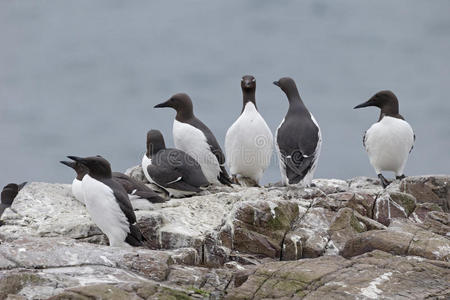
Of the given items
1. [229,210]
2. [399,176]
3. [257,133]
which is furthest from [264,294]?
[399,176]

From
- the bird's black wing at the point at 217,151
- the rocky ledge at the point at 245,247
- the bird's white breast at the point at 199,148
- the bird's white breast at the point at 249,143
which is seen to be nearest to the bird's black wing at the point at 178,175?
the rocky ledge at the point at 245,247

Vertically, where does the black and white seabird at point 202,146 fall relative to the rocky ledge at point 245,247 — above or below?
above

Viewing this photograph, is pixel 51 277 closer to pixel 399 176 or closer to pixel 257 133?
pixel 257 133

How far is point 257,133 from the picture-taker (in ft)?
42.9

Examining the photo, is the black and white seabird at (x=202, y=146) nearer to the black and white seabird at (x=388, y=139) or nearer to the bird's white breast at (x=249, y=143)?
the bird's white breast at (x=249, y=143)

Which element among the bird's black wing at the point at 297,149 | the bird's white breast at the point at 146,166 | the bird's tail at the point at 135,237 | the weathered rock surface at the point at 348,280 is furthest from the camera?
the bird's white breast at the point at 146,166

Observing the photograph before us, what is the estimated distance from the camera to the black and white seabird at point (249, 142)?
13047 mm

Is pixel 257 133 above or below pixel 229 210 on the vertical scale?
above

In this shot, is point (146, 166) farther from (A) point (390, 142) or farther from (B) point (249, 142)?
(A) point (390, 142)

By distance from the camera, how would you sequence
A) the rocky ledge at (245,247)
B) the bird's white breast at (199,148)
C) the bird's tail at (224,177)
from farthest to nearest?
the bird's tail at (224,177) → the bird's white breast at (199,148) → the rocky ledge at (245,247)

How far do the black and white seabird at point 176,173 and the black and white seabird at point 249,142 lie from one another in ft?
3.99

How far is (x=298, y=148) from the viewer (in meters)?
11.7

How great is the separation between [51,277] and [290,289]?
225 cm

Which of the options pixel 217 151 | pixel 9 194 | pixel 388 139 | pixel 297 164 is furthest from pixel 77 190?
pixel 388 139
